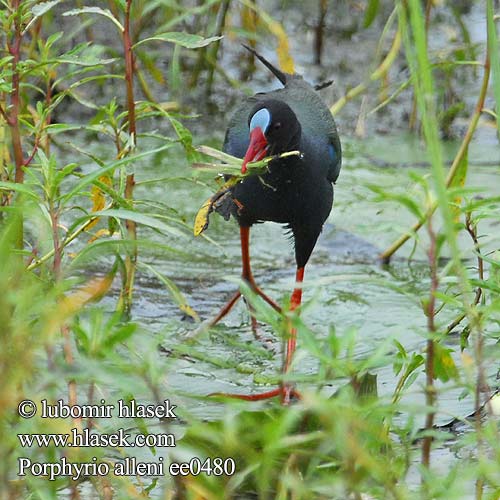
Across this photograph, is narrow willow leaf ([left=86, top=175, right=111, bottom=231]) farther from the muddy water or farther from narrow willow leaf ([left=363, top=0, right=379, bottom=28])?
narrow willow leaf ([left=363, top=0, right=379, bottom=28])

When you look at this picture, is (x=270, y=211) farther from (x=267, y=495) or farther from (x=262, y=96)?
(x=267, y=495)

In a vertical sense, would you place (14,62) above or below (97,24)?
below

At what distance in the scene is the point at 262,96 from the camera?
3410mm

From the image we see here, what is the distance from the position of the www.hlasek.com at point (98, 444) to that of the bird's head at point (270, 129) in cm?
98

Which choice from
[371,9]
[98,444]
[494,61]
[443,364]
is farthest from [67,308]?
[371,9]

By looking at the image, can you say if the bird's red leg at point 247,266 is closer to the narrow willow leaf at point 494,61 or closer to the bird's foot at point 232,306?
the bird's foot at point 232,306

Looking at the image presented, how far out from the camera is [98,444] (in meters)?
1.97

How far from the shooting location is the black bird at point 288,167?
3025mm

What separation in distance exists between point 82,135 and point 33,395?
3335 millimetres

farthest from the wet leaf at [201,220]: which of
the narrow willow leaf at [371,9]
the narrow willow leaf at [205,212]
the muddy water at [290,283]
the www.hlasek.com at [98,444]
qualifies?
the narrow willow leaf at [371,9]

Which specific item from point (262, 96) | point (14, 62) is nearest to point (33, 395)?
point (14, 62)

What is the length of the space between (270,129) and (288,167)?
174mm

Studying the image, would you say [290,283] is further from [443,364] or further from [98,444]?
[98,444]

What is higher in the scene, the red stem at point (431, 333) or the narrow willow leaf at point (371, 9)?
the narrow willow leaf at point (371, 9)
